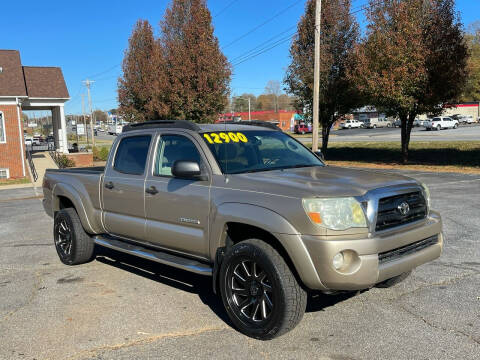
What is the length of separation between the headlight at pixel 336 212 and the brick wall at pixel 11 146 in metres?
22.6

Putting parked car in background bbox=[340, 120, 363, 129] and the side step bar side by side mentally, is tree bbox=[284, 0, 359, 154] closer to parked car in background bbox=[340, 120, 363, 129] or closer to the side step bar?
the side step bar

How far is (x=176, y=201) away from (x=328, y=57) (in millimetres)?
21452

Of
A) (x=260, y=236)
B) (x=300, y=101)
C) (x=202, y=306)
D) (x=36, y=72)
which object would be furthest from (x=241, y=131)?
(x=36, y=72)

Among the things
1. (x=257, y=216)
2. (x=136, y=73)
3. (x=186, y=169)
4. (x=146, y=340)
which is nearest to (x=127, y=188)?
(x=186, y=169)

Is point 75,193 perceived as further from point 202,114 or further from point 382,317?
point 202,114

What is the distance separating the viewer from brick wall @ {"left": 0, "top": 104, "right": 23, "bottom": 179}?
2269 centimetres

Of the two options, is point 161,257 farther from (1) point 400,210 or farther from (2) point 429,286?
(2) point 429,286

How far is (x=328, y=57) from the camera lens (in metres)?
24.2

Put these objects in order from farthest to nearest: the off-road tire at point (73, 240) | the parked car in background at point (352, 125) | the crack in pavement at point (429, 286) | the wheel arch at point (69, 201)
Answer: the parked car in background at point (352, 125)
the off-road tire at point (73, 240)
the wheel arch at point (69, 201)
the crack in pavement at point (429, 286)

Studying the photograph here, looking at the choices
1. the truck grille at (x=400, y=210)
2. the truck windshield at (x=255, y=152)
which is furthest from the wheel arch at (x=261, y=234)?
the truck grille at (x=400, y=210)

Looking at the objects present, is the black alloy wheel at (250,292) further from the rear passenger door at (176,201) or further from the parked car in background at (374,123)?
the parked car in background at (374,123)

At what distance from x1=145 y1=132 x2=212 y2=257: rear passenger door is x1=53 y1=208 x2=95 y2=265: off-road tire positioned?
60.3 inches

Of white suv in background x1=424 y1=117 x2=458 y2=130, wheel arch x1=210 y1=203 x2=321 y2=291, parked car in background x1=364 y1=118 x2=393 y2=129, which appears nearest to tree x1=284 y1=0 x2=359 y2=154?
wheel arch x1=210 y1=203 x2=321 y2=291

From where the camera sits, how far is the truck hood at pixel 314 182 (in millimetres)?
3668
